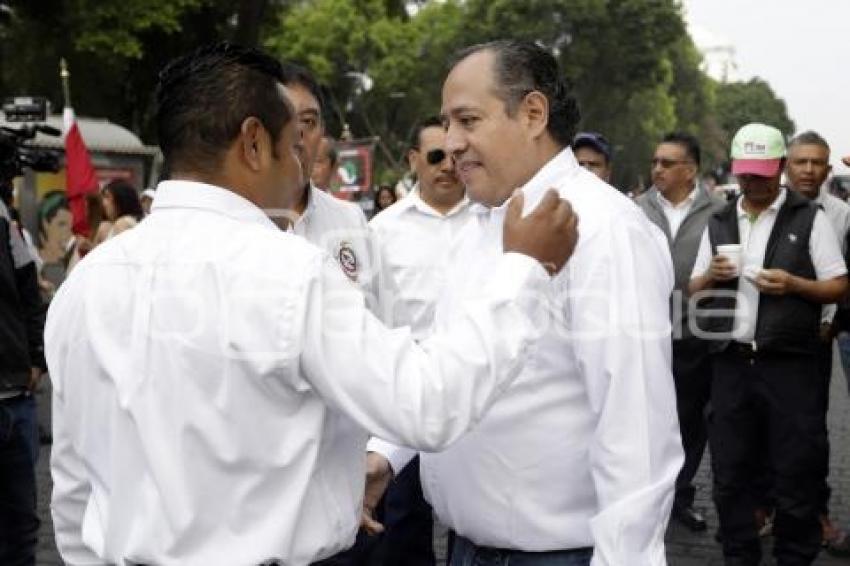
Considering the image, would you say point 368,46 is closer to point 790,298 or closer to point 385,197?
point 385,197

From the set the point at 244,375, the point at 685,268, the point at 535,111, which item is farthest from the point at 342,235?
the point at 685,268

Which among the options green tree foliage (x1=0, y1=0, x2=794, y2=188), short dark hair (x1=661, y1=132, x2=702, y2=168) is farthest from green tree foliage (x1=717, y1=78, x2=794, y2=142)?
short dark hair (x1=661, y1=132, x2=702, y2=168)

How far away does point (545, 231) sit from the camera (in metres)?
2.09

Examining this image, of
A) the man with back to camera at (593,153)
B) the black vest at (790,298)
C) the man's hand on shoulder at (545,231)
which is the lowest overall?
the black vest at (790,298)

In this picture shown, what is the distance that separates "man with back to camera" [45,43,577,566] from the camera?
1934 millimetres

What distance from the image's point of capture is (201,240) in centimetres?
201

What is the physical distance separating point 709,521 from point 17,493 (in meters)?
4.03

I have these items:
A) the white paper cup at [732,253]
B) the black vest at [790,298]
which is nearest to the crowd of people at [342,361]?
the white paper cup at [732,253]

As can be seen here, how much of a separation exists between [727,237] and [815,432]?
3.55 ft

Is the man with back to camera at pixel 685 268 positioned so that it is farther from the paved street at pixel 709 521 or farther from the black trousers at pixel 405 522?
the black trousers at pixel 405 522

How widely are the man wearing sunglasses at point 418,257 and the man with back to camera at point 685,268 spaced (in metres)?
1.60

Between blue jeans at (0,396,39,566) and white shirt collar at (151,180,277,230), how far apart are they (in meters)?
2.62

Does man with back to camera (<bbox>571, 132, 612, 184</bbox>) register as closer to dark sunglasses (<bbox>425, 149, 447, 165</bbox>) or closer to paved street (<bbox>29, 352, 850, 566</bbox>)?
dark sunglasses (<bbox>425, 149, 447, 165</bbox>)

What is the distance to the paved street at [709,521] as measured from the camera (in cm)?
575
